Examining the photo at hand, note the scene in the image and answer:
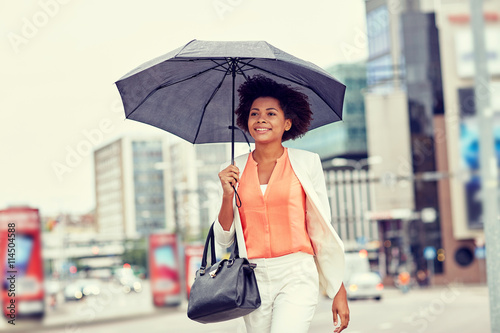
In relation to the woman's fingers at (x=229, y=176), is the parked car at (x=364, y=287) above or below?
below

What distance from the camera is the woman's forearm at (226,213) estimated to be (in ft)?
11.7

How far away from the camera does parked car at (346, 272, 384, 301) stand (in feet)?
92.1

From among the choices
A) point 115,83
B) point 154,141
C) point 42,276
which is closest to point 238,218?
point 115,83

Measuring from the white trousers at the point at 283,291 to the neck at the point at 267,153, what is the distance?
49 cm

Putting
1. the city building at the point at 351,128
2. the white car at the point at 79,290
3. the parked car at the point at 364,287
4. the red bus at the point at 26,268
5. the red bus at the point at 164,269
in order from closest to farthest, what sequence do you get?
the red bus at the point at 26,268
the parked car at the point at 364,287
the red bus at the point at 164,269
the white car at the point at 79,290
the city building at the point at 351,128

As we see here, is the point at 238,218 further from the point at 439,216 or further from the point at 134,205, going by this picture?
the point at 134,205

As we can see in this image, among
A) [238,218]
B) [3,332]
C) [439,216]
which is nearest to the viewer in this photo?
[238,218]

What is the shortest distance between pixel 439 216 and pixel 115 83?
45.4 meters

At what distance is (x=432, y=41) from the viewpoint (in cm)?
4900

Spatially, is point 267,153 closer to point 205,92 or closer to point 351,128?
point 205,92

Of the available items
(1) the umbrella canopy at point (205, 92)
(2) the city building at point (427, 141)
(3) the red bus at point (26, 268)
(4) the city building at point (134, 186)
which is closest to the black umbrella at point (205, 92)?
(1) the umbrella canopy at point (205, 92)

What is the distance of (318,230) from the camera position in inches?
141

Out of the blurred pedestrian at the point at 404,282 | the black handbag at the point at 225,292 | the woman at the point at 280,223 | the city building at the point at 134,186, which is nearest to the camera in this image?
the black handbag at the point at 225,292

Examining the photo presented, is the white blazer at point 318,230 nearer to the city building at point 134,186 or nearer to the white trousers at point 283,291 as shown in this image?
the white trousers at point 283,291
